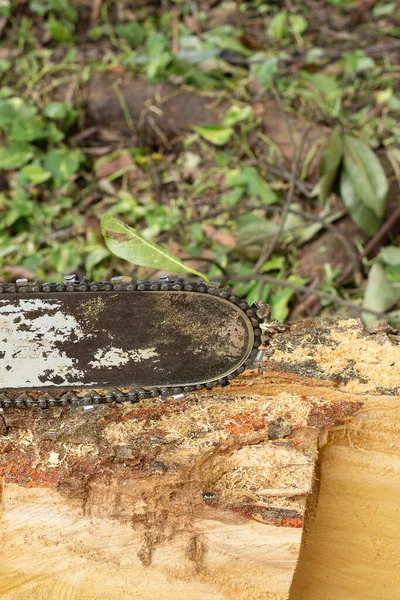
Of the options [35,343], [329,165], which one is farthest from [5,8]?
[35,343]

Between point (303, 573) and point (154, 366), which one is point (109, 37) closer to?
point (154, 366)

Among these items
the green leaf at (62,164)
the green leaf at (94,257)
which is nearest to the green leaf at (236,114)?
the green leaf at (62,164)

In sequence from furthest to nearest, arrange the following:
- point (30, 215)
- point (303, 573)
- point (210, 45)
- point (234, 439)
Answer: point (210, 45) < point (30, 215) < point (303, 573) < point (234, 439)

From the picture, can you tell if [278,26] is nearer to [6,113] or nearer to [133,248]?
[6,113]

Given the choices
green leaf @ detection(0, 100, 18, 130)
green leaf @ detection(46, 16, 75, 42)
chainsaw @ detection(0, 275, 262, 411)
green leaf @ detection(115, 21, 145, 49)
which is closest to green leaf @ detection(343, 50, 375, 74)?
green leaf @ detection(115, 21, 145, 49)

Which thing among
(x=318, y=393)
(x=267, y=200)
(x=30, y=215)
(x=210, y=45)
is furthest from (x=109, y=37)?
(x=318, y=393)

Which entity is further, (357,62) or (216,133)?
(357,62)
